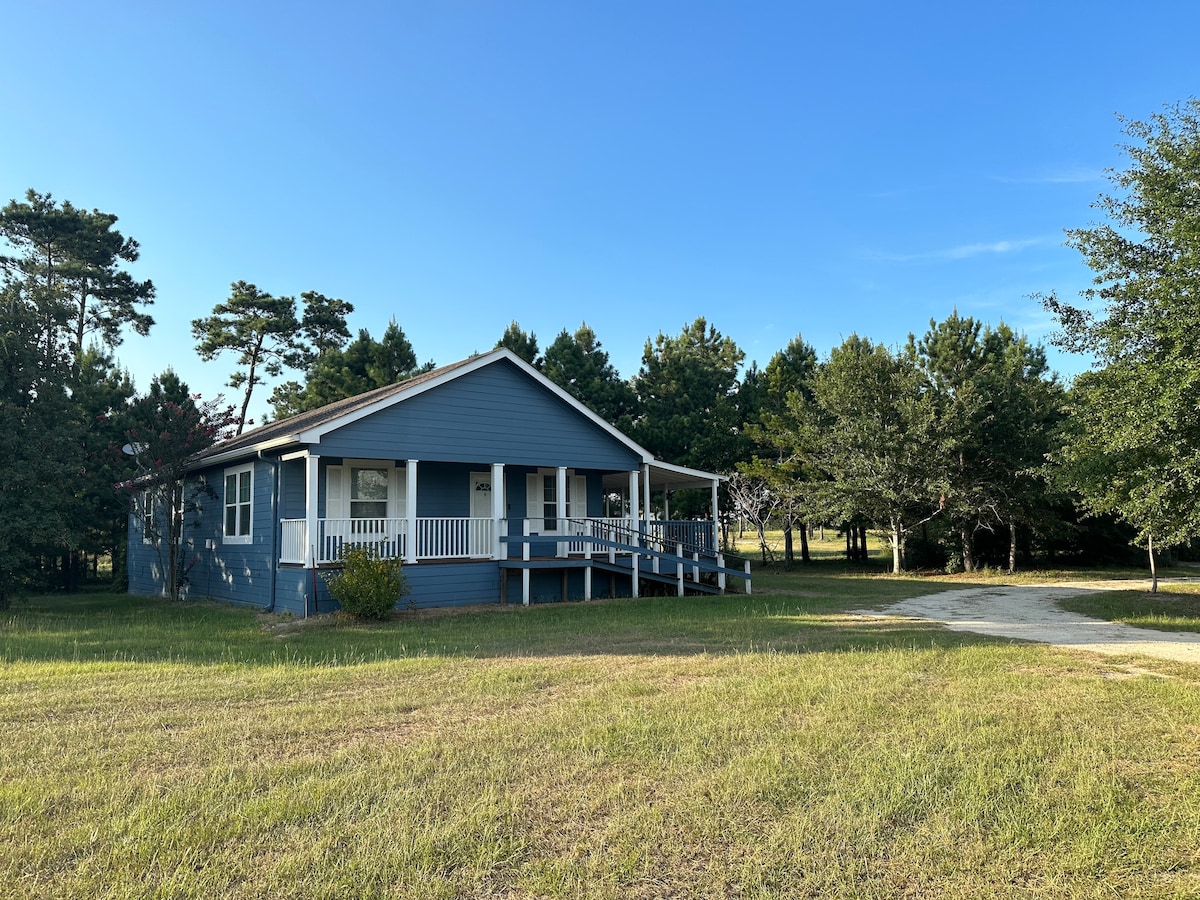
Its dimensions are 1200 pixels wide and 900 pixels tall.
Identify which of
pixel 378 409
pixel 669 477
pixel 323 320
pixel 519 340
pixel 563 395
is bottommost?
pixel 669 477

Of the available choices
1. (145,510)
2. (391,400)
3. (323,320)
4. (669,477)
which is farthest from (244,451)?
(323,320)

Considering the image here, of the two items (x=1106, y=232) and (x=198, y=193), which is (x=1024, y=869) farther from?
(x=198, y=193)

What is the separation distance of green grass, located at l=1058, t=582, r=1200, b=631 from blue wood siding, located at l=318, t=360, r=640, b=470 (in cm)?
1009

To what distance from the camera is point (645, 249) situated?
71.2ft

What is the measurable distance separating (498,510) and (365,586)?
14.0 ft

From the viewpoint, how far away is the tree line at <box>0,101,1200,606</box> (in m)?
11.6

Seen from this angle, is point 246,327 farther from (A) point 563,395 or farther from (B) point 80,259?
(A) point 563,395

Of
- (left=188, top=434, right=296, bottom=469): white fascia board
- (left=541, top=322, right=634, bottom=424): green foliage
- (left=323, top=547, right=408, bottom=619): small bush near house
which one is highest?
(left=541, top=322, right=634, bottom=424): green foliage

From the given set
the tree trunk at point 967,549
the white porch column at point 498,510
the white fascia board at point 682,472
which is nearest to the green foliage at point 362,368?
the white fascia board at point 682,472

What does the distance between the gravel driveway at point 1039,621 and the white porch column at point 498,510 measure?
7.29m

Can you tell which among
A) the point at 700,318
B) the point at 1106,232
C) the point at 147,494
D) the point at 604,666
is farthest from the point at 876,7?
the point at 700,318

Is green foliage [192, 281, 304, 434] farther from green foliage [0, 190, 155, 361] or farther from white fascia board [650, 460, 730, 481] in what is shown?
white fascia board [650, 460, 730, 481]

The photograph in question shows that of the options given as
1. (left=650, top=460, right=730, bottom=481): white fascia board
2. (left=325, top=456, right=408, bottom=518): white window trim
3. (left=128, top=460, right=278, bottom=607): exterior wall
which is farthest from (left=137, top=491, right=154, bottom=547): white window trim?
(left=650, top=460, right=730, bottom=481): white fascia board

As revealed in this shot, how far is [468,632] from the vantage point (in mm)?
11062
